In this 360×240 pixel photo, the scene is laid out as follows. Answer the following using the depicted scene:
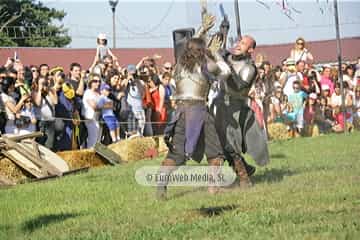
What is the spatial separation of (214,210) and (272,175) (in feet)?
10.0

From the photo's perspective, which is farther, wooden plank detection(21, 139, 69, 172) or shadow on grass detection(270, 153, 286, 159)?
shadow on grass detection(270, 153, 286, 159)

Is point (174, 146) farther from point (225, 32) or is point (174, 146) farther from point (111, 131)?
point (111, 131)

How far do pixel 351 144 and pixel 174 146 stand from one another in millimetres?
6806

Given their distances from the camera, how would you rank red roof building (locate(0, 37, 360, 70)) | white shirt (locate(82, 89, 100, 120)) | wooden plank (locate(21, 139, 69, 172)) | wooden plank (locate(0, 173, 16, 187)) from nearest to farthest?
wooden plank (locate(0, 173, 16, 187)) < wooden plank (locate(21, 139, 69, 172)) < white shirt (locate(82, 89, 100, 120)) < red roof building (locate(0, 37, 360, 70))

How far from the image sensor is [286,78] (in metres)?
18.5

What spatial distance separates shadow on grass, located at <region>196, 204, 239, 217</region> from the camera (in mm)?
7582

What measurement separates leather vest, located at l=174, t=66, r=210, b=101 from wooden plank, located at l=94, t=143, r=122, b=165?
4498mm

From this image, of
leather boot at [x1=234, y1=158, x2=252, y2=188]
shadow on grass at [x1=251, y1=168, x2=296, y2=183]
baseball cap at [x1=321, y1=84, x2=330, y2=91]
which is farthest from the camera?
baseball cap at [x1=321, y1=84, x2=330, y2=91]

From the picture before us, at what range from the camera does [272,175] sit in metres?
10.7

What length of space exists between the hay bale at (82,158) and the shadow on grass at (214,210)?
16.3ft

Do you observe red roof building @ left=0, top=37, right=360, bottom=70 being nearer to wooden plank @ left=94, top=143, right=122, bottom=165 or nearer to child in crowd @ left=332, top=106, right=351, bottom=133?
child in crowd @ left=332, top=106, right=351, bottom=133

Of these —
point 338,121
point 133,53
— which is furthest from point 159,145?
point 133,53

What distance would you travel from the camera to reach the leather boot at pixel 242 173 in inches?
378

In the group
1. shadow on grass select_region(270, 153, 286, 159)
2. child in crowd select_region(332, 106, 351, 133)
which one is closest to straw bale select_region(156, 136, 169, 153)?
shadow on grass select_region(270, 153, 286, 159)
